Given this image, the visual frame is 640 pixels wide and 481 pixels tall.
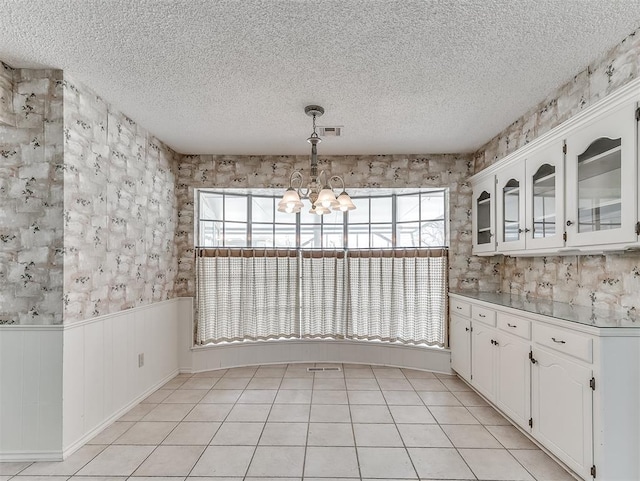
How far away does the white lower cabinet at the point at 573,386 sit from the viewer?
1937mm

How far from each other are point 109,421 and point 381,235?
11.3ft

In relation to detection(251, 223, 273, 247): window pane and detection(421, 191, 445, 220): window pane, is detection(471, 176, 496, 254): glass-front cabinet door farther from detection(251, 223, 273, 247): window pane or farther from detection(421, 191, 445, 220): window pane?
detection(251, 223, 273, 247): window pane

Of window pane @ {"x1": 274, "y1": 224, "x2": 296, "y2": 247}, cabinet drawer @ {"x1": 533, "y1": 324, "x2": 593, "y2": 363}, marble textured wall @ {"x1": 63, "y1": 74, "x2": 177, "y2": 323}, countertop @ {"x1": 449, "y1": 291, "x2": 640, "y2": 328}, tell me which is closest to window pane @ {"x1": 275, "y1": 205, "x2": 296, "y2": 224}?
window pane @ {"x1": 274, "y1": 224, "x2": 296, "y2": 247}

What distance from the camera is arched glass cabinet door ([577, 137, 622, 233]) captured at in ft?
6.96

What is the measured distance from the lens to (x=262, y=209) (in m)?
A: 4.82

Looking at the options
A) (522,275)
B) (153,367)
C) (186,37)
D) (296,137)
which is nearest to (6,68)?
(186,37)

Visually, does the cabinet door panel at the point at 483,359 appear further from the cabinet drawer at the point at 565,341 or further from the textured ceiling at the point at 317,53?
the textured ceiling at the point at 317,53

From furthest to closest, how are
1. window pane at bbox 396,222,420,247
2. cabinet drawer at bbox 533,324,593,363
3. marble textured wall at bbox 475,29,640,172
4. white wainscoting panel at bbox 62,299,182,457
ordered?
window pane at bbox 396,222,420,247 < white wainscoting panel at bbox 62,299,182,457 < marble textured wall at bbox 475,29,640,172 < cabinet drawer at bbox 533,324,593,363

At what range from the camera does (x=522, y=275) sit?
3.66 metres

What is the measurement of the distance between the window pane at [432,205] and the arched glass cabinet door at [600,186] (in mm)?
2158

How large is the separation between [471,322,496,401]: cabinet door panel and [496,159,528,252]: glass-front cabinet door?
2.62 ft

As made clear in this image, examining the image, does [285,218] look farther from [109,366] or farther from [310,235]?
[109,366]

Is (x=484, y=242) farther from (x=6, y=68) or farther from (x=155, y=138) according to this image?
(x=6, y=68)

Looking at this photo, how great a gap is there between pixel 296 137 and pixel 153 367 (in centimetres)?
275
